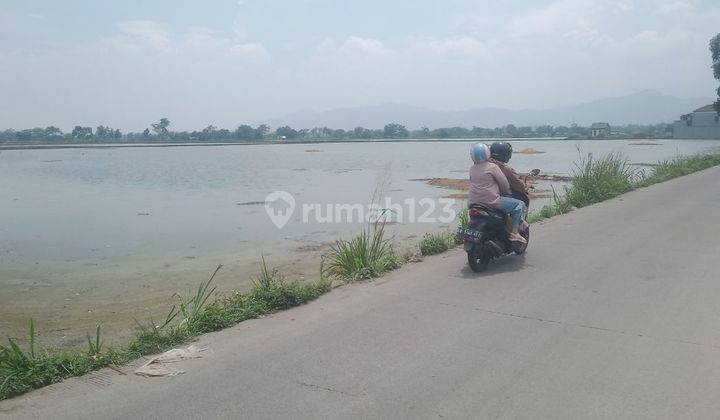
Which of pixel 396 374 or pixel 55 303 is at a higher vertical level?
pixel 396 374

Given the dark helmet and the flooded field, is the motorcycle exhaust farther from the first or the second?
the flooded field

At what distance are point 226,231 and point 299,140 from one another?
81993 millimetres

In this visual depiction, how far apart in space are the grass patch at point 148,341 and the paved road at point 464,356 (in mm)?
145

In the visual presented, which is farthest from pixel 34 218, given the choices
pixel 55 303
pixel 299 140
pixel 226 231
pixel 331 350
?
pixel 299 140

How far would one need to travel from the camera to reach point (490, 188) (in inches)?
278

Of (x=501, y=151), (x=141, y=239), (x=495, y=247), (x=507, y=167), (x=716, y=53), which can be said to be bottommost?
(x=141, y=239)

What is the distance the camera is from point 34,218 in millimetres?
17625

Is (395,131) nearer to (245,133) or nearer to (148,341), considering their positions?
(245,133)

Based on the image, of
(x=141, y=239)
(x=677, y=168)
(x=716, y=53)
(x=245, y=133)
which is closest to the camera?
(x=141, y=239)

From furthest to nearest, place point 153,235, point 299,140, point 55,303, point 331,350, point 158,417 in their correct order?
point 299,140
point 153,235
point 55,303
point 331,350
point 158,417

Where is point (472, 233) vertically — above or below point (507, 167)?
below

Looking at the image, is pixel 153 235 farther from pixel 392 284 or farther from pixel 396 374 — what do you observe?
pixel 396 374

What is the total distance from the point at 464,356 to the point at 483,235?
8.99ft

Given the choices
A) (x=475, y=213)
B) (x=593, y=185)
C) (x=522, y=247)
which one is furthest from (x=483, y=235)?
(x=593, y=185)
